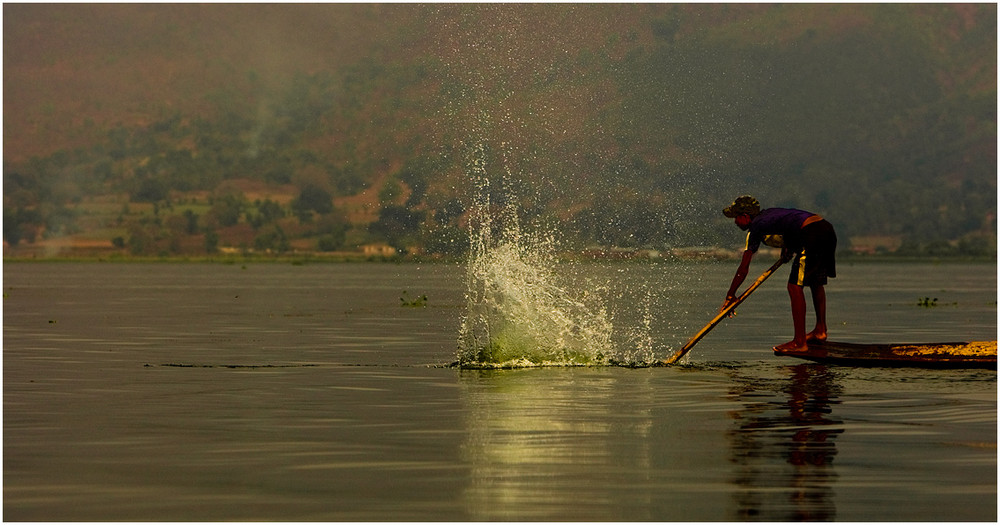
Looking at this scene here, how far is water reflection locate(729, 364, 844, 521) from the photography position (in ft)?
41.1

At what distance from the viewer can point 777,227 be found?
2453 cm

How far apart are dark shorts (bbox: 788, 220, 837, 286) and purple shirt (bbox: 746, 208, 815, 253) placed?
138 millimetres

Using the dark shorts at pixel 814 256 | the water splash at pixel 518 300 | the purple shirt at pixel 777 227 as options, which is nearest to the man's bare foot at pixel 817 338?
the dark shorts at pixel 814 256

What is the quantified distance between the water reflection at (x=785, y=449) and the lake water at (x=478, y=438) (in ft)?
0.13

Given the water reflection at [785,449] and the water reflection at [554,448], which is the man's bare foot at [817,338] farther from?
the water reflection at [554,448]

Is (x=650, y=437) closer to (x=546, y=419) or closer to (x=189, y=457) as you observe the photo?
(x=546, y=419)

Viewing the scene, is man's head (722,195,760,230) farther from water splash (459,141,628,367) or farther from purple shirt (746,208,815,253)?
water splash (459,141,628,367)

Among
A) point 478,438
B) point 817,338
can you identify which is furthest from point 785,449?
point 817,338

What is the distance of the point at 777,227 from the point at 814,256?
660 mm

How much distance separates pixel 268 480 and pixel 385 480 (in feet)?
3.04

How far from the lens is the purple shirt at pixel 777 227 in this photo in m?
24.4

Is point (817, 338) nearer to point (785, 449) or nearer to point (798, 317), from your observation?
point (798, 317)

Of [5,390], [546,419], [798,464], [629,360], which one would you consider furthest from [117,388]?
[798,464]

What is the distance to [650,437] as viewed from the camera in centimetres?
1662
